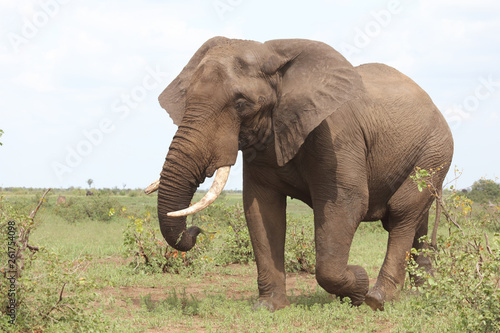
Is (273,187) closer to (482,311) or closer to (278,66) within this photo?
(278,66)

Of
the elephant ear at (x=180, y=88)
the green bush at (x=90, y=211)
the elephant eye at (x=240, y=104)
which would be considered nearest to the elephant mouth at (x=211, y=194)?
the elephant eye at (x=240, y=104)

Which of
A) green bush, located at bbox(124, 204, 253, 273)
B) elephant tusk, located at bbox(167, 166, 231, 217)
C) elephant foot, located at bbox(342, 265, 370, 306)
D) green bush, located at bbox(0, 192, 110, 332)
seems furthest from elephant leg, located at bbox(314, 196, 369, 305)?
green bush, located at bbox(124, 204, 253, 273)

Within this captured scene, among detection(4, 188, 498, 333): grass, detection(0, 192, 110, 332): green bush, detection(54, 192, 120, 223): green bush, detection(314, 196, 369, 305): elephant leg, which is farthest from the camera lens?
detection(54, 192, 120, 223): green bush

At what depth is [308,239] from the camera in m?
10.7

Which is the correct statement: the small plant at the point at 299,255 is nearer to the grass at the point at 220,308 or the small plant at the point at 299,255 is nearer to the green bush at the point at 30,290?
the grass at the point at 220,308

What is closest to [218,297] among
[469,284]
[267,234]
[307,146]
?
[267,234]

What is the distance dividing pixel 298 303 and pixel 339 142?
2.15 meters

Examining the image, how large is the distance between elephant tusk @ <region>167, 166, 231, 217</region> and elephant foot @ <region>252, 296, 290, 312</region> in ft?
5.98

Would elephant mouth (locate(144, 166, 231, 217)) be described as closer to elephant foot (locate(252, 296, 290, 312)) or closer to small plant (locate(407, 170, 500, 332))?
elephant foot (locate(252, 296, 290, 312))

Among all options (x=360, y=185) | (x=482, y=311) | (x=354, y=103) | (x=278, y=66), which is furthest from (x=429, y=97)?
(x=482, y=311)

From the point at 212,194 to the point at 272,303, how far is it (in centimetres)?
202

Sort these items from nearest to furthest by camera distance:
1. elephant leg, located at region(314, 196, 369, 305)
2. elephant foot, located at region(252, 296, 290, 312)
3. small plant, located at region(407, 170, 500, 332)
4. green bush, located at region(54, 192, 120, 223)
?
small plant, located at region(407, 170, 500, 332), elephant leg, located at region(314, 196, 369, 305), elephant foot, located at region(252, 296, 290, 312), green bush, located at region(54, 192, 120, 223)

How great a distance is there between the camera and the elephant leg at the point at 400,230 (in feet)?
24.5

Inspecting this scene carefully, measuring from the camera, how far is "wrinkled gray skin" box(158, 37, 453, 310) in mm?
5820
